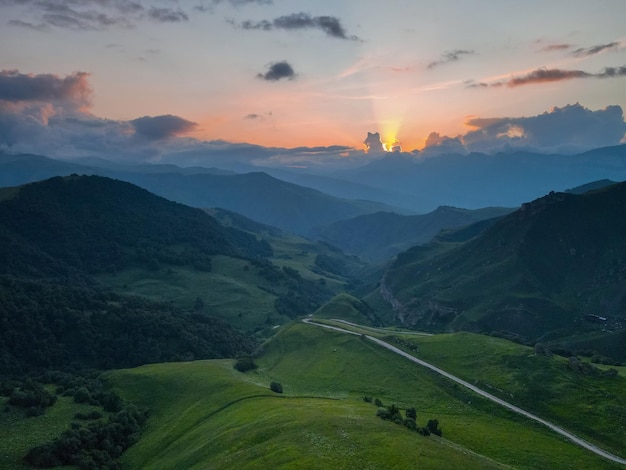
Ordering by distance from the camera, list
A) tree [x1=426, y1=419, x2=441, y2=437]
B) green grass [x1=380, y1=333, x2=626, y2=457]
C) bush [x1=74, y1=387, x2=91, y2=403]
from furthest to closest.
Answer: bush [x1=74, y1=387, x2=91, y2=403]
green grass [x1=380, y1=333, x2=626, y2=457]
tree [x1=426, y1=419, x2=441, y2=437]

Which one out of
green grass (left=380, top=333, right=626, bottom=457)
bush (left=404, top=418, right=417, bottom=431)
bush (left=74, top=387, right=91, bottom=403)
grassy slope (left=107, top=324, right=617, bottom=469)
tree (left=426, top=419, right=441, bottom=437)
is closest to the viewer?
grassy slope (left=107, top=324, right=617, bottom=469)

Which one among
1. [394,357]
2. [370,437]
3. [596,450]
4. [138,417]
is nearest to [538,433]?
[596,450]

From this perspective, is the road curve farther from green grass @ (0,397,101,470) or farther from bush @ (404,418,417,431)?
green grass @ (0,397,101,470)

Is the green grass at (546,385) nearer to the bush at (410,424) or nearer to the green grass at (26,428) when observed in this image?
the bush at (410,424)

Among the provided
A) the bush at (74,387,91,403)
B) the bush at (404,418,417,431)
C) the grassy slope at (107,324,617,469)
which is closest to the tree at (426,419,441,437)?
the grassy slope at (107,324,617,469)

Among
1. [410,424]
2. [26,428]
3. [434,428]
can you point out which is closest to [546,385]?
[434,428]

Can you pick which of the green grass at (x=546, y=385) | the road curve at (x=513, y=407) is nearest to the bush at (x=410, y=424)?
the road curve at (x=513, y=407)

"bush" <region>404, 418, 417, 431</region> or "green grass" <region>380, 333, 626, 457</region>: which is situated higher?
"bush" <region>404, 418, 417, 431</region>
